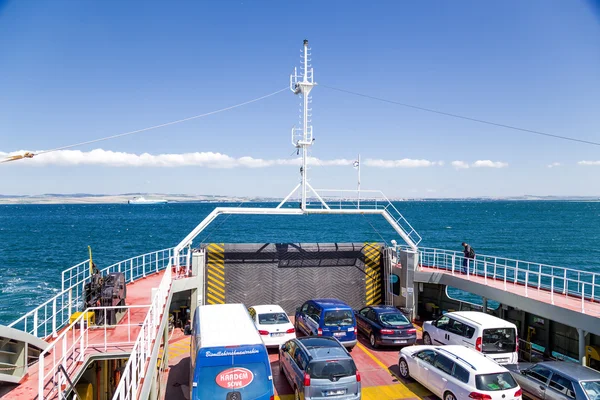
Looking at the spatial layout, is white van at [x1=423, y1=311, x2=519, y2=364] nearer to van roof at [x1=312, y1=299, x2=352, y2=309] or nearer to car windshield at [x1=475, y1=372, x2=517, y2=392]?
car windshield at [x1=475, y1=372, x2=517, y2=392]

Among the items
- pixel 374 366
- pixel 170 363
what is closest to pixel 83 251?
pixel 170 363

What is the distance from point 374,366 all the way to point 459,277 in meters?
6.22

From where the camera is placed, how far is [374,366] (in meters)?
13.3

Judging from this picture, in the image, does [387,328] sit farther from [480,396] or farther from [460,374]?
[480,396]

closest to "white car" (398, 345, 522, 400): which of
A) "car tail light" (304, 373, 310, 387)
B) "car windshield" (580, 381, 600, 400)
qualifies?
"car windshield" (580, 381, 600, 400)

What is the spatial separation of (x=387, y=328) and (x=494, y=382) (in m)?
5.23

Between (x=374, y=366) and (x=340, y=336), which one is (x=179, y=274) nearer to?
(x=340, y=336)

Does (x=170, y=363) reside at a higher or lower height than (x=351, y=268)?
lower

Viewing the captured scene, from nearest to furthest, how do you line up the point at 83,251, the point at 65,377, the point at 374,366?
the point at 65,377
the point at 374,366
the point at 83,251

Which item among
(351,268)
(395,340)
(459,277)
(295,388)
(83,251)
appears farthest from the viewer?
(83,251)

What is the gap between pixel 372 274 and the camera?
66.2 ft

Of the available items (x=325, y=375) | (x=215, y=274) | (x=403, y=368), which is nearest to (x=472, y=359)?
(x=403, y=368)

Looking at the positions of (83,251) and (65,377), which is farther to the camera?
(83,251)

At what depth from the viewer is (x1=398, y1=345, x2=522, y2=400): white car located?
372 inches
